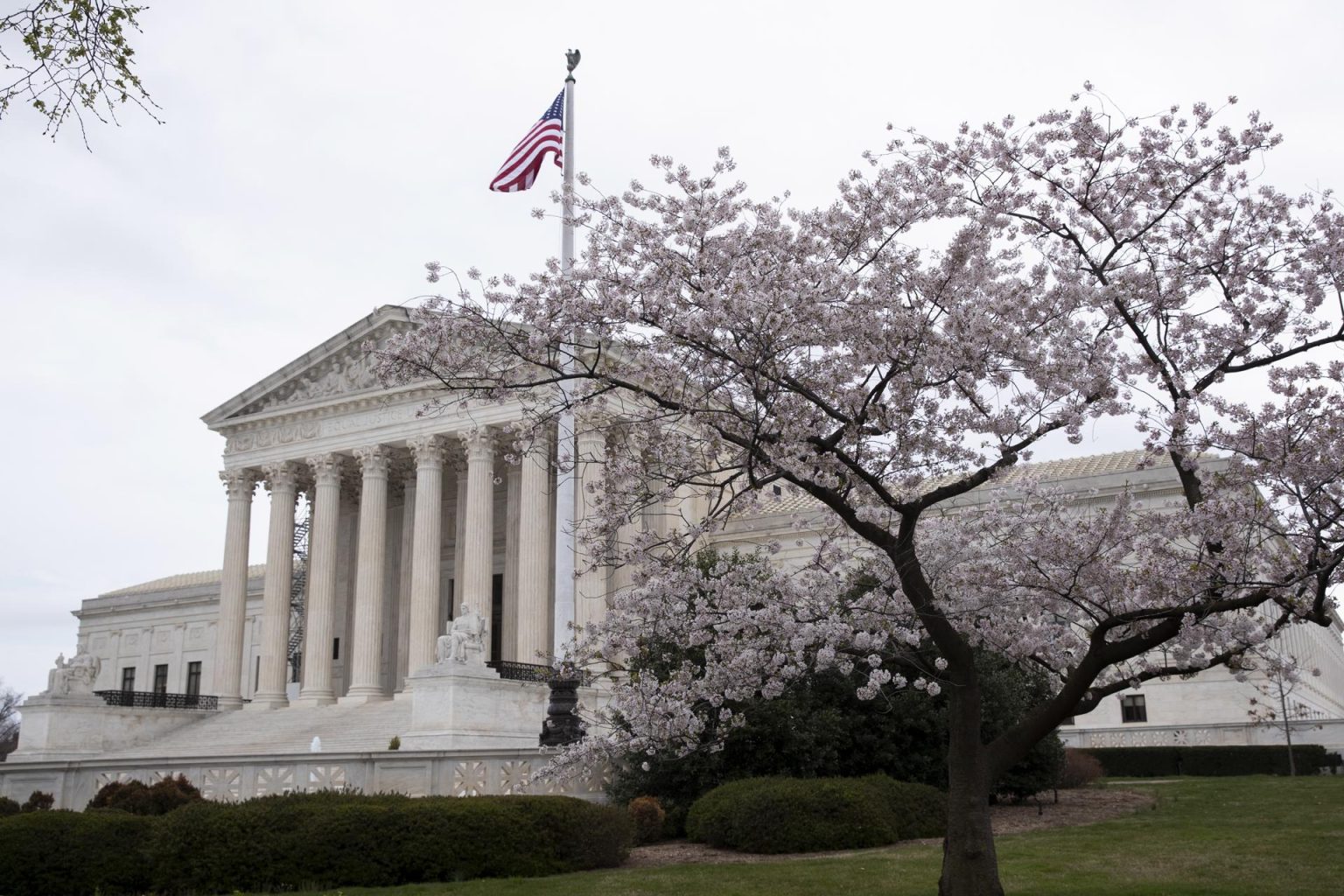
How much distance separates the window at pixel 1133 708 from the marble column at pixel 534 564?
22.2 meters

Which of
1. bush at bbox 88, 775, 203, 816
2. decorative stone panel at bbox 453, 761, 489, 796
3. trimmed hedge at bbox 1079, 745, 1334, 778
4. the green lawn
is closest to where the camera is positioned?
the green lawn

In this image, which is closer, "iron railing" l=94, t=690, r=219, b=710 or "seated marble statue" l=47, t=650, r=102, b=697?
"seated marble statue" l=47, t=650, r=102, b=697

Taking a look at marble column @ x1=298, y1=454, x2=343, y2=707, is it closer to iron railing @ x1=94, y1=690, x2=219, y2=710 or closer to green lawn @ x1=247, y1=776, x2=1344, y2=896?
iron railing @ x1=94, y1=690, x2=219, y2=710

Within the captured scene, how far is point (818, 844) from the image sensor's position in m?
18.3

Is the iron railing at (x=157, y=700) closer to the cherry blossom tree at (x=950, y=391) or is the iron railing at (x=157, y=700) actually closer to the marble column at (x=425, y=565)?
the marble column at (x=425, y=565)

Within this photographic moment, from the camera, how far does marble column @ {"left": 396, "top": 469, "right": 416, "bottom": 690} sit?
47.1m

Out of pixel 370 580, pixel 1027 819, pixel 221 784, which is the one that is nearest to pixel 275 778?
pixel 221 784

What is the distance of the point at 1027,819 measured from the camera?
74.3 ft

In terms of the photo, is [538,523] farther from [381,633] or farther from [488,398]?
[488,398]

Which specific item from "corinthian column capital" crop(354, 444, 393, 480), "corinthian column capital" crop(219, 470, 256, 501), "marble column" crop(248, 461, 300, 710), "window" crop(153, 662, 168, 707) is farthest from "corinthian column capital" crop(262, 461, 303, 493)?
"window" crop(153, 662, 168, 707)

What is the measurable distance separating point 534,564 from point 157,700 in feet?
52.3

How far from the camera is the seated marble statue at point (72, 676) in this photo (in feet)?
134

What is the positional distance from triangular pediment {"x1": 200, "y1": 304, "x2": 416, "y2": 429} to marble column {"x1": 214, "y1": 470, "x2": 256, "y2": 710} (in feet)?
8.87

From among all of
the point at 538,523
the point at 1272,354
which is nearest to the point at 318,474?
the point at 538,523
